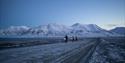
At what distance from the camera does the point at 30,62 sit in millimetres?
13664

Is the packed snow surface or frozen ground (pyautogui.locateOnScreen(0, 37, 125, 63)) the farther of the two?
frozen ground (pyautogui.locateOnScreen(0, 37, 125, 63))

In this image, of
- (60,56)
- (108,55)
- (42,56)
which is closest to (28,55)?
(42,56)

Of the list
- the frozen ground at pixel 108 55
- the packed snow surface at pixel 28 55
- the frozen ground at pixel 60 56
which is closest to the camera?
the packed snow surface at pixel 28 55

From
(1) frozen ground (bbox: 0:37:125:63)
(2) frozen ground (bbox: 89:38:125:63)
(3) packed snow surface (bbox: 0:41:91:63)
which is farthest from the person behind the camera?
(2) frozen ground (bbox: 89:38:125:63)

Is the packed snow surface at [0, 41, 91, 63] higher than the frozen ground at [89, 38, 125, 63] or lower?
higher

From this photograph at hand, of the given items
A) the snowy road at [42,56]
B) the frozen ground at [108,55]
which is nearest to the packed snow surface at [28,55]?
the snowy road at [42,56]

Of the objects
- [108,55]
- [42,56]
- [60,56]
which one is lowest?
[108,55]

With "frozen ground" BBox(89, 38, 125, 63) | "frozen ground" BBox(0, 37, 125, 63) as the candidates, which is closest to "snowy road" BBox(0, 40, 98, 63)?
"frozen ground" BBox(0, 37, 125, 63)

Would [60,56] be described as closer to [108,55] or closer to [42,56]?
[42,56]

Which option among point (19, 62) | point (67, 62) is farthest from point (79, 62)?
point (19, 62)

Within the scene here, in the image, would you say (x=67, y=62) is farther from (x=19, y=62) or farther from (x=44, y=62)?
(x=19, y=62)

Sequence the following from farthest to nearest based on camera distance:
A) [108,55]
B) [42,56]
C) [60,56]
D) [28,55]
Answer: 1. [108,55]
2. [28,55]
3. [60,56]
4. [42,56]

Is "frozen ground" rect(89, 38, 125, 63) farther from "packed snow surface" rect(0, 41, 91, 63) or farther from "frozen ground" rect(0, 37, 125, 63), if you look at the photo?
"packed snow surface" rect(0, 41, 91, 63)

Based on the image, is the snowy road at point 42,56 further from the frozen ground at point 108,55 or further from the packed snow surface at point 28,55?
the frozen ground at point 108,55
